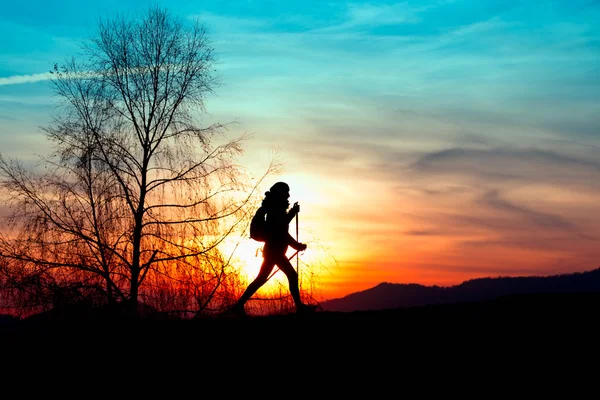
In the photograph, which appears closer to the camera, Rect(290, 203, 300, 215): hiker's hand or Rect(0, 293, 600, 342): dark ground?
Rect(0, 293, 600, 342): dark ground

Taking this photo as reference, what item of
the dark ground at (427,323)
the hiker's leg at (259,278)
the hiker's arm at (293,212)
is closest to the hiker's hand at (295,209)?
the hiker's arm at (293,212)

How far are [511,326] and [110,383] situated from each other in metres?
5.14

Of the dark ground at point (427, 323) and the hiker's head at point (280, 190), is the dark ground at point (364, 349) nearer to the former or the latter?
the dark ground at point (427, 323)

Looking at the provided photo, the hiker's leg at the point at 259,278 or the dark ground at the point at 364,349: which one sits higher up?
the hiker's leg at the point at 259,278

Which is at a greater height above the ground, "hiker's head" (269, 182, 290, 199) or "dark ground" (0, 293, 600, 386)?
"hiker's head" (269, 182, 290, 199)

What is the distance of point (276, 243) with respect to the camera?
1305cm

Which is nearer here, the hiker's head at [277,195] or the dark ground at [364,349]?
the dark ground at [364,349]

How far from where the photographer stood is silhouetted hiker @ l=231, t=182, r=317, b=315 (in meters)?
13.0

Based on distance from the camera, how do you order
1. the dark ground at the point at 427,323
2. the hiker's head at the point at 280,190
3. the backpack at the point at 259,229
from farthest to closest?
the hiker's head at the point at 280,190
the backpack at the point at 259,229
the dark ground at the point at 427,323

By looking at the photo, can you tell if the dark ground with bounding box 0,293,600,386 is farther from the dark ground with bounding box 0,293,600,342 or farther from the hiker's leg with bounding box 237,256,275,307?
the hiker's leg with bounding box 237,256,275,307

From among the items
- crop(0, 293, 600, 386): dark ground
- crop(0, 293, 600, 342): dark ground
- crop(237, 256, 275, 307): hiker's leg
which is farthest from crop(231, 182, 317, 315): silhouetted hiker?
crop(0, 293, 600, 386): dark ground

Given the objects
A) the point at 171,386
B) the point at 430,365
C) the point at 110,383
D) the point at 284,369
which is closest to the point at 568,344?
the point at 430,365

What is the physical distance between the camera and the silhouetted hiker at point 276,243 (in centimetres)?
1305

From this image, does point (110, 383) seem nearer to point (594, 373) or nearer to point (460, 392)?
point (460, 392)
